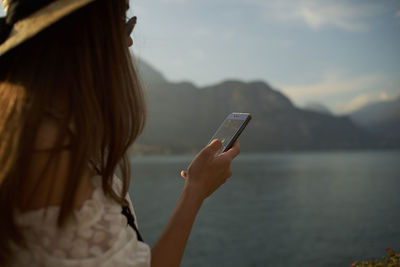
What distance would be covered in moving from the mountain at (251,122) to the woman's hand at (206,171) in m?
157

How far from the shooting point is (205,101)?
18338cm

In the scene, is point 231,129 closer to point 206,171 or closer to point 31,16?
point 206,171

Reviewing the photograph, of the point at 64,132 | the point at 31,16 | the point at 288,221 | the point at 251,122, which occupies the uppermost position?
the point at 31,16

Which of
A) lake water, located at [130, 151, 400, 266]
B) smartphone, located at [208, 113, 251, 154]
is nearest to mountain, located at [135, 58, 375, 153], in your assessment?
lake water, located at [130, 151, 400, 266]

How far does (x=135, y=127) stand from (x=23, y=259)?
479 mm

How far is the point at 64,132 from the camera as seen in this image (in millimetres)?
924

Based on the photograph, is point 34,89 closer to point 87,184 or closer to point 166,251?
point 87,184

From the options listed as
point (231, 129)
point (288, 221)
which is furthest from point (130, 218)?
point (288, 221)

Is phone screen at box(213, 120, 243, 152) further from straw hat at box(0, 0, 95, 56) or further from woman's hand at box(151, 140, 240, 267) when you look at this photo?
straw hat at box(0, 0, 95, 56)

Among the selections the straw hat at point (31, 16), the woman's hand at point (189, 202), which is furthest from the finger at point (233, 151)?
the straw hat at point (31, 16)

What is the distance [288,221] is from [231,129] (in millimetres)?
46773

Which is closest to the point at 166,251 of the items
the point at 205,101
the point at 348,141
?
the point at 205,101

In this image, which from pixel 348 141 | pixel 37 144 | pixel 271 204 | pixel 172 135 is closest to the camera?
pixel 37 144

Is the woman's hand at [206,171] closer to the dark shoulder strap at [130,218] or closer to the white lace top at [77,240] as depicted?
the dark shoulder strap at [130,218]
